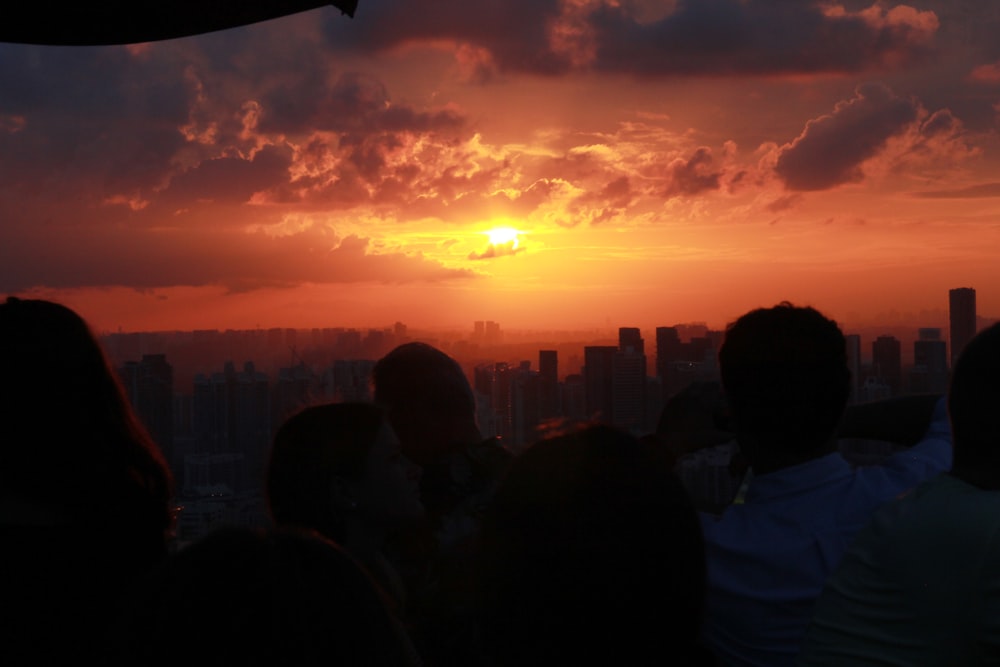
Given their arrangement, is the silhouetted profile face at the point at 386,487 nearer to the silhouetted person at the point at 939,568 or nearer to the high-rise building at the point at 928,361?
the silhouetted person at the point at 939,568

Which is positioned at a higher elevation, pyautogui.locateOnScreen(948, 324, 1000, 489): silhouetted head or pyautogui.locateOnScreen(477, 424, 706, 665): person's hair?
pyautogui.locateOnScreen(948, 324, 1000, 489): silhouetted head

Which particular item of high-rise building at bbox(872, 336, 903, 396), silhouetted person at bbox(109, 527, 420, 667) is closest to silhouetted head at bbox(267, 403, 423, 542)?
silhouetted person at bbox(109, 527, 420, 667)

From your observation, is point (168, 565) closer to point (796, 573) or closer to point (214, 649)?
point (214, 649)

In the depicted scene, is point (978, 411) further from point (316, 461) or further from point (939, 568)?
point (316, 461)

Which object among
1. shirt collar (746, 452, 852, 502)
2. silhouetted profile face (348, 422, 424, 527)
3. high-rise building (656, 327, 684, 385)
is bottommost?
silhouetted profile face (348, 422, 424, 527)

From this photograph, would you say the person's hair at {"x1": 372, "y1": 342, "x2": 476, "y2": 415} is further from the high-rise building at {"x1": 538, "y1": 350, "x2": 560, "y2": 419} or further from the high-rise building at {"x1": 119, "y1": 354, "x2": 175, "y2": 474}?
the high-rise building at {"x1": 119, "y1": 354, "x2": 175, "y2": 474}

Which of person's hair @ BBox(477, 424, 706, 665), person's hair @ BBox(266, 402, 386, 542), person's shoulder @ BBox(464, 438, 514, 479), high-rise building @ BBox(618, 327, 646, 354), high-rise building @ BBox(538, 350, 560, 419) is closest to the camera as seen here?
person's hair @ BBox(477, 424, 706, 665)
